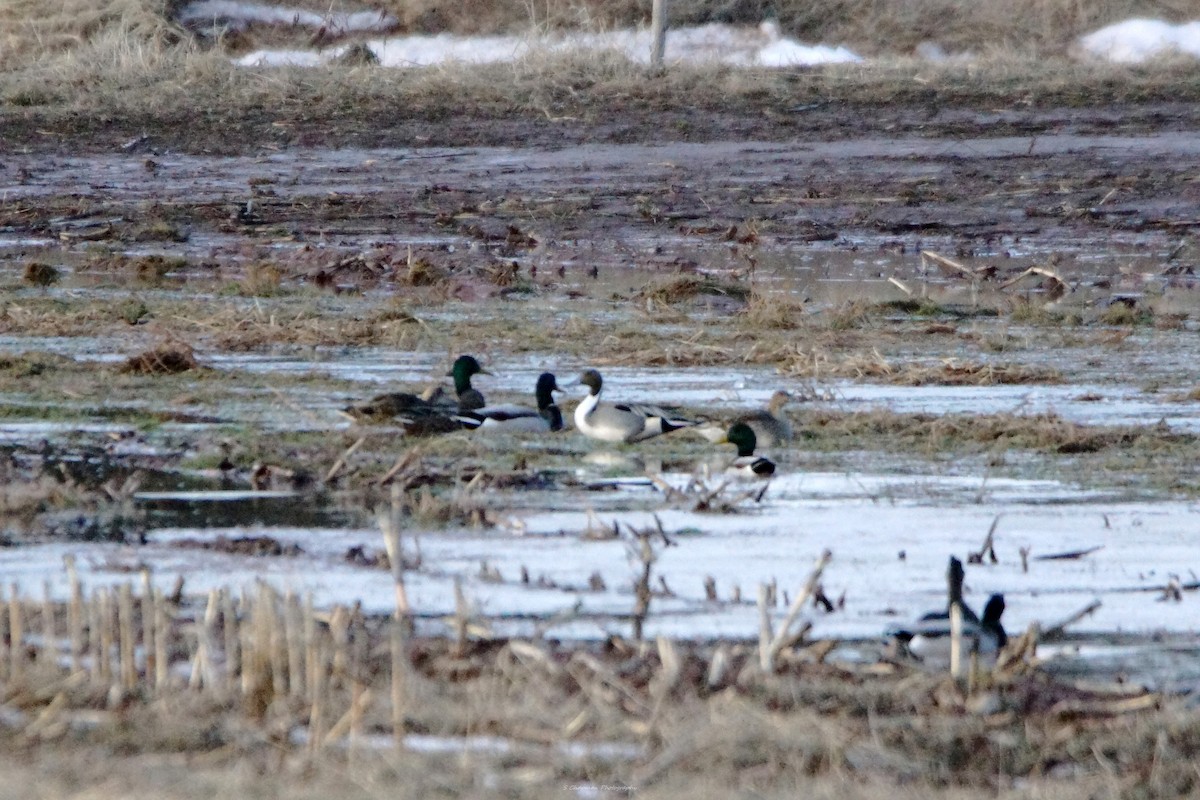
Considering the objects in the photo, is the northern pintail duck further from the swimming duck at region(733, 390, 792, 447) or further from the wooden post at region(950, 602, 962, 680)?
the swimming duck at region(733, 390, 792, 447)

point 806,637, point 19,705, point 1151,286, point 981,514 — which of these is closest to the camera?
point 19,705

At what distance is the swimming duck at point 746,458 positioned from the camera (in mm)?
7922

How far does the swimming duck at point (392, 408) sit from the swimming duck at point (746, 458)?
1.21 metres

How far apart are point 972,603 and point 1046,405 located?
3631 mm

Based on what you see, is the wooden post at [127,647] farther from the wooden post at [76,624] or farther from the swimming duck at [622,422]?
the swimming duck at [622,422]

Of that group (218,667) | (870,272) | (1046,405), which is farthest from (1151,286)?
(218,667)

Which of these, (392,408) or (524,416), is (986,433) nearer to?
(524,416)

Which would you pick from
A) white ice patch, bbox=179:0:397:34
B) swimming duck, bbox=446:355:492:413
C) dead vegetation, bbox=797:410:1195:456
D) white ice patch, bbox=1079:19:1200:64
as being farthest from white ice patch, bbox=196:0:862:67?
dead vegetation, bbox=797:410:1195:456

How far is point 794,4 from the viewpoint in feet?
101

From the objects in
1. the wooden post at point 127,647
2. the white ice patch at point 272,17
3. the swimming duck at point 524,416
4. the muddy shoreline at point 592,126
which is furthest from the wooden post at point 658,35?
the wooden post at point 127,647

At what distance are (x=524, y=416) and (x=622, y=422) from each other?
0.49 m

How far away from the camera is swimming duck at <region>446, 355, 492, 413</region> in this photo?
917cm

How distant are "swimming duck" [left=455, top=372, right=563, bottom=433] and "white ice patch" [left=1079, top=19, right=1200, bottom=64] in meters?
17.4

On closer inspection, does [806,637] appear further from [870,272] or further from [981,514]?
[870,272]
